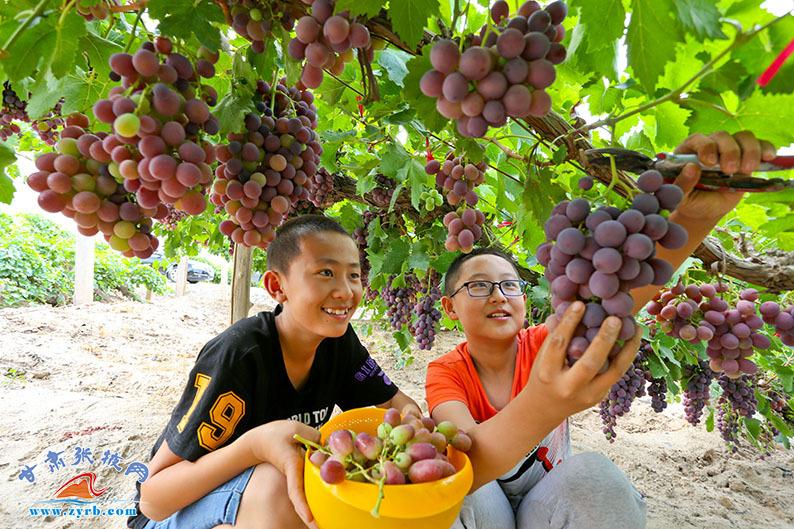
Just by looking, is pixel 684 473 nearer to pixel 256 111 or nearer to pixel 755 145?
pixel 755 145

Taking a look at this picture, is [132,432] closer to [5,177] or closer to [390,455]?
[5,177]

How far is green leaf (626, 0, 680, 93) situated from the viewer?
0.81 metres

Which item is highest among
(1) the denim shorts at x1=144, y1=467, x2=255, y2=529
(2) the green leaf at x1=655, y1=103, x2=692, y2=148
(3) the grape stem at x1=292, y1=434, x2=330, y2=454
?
(2) the green leaf at x1=655, y1=103, x2=692, y2=148

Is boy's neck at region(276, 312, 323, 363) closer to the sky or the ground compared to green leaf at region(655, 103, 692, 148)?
closer to the ground

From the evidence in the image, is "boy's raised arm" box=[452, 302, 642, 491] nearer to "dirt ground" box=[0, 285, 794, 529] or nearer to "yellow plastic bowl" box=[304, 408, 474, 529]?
"yellow plastic bowl" box=[304, 408, 474, 529]

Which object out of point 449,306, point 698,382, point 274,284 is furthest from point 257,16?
point 698,382

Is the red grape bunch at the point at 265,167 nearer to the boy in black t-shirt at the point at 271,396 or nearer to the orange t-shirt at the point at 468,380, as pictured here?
the boy in black t-shirt at the point at 271,396

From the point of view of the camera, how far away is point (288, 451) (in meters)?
1.29

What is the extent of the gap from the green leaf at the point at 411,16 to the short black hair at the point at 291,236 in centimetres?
126

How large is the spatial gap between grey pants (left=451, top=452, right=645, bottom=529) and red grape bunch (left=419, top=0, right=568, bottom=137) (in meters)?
1.38

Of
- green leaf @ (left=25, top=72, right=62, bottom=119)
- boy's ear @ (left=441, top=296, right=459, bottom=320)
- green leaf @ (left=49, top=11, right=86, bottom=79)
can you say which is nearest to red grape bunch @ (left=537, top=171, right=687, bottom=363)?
green leaf @ (left=49, top=11, right=86, bottom=79)

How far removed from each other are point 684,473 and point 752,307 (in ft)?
9.19

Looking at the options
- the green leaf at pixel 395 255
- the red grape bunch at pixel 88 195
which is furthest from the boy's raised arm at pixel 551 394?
the green leaf at pixel 395 255

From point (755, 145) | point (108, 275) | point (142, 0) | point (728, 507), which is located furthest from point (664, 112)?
point (108, 275)
